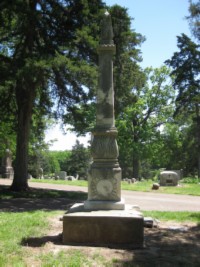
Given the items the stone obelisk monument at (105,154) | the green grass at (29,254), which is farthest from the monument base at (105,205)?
the green grass at (29,254)

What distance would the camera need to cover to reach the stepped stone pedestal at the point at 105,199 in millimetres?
6469

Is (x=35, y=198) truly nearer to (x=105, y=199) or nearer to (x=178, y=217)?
(x=178, y=217)

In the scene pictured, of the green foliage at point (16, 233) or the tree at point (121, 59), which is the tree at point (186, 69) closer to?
the tree at point (121, 59)

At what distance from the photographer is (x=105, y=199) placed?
24.2 ft

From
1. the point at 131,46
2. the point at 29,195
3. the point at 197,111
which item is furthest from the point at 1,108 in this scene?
the point at 197,111

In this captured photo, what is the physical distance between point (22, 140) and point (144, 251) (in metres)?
13.5

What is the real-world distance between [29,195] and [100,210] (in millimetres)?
10655

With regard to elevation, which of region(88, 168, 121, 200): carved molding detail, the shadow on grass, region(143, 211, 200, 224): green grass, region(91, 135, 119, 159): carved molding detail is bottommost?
the shadow on grass

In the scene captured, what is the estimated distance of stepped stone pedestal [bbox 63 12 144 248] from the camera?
6469mm

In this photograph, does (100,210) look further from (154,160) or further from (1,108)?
(154,160)

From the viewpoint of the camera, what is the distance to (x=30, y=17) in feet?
51.2

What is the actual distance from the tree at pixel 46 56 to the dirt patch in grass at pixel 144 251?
8197 millimetres

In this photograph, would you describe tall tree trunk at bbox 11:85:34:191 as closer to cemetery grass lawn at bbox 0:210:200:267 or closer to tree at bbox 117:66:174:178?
cemetery grass lawn at bbox 0:210:200:267

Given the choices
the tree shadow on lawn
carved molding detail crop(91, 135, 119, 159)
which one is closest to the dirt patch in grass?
carved molding detail crop(91, 135, 119, 159)
